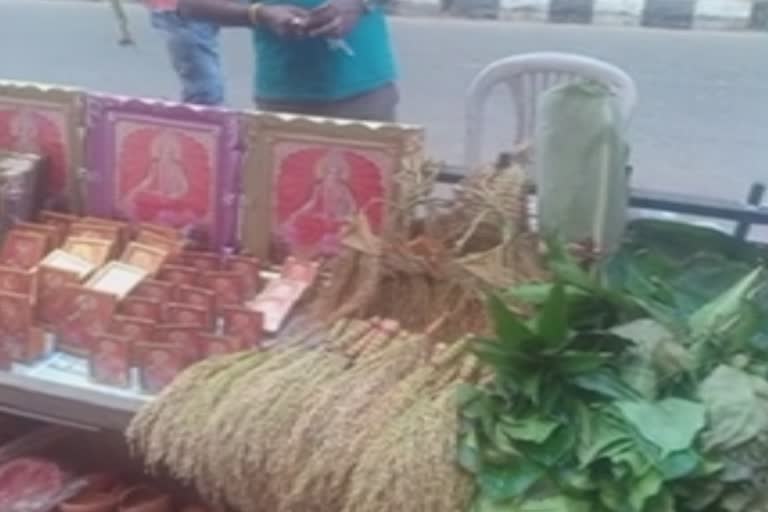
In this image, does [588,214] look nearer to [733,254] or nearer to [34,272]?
[733,254]

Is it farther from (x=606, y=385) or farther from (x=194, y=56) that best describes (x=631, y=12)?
(x=606, y=385)

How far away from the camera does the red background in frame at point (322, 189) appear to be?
142 cm

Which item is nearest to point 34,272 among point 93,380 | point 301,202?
point 93,380

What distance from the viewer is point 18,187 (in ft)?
5.02

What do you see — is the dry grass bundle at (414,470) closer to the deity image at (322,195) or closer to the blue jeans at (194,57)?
the deity image at (322,195)

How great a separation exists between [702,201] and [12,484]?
92cm

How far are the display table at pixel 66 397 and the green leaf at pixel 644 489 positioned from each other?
21.0 inches

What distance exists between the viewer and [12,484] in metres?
1.47

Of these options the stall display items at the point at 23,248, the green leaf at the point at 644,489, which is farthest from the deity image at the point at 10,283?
the green leaf at the point at 644,489

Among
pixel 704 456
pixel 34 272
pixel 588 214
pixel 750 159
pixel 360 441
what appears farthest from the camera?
pixel 750 159

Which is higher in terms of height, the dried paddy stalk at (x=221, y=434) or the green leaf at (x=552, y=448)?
the green leaf at (x=552, y=448)

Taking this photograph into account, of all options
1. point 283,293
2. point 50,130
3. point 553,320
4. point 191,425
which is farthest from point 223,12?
point 553,320

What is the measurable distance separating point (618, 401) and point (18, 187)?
842mm

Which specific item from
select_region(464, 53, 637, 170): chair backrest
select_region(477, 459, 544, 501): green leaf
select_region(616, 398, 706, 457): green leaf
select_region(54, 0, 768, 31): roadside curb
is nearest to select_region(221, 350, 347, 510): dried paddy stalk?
select_region(477, 459, 544, 501): green leaf
